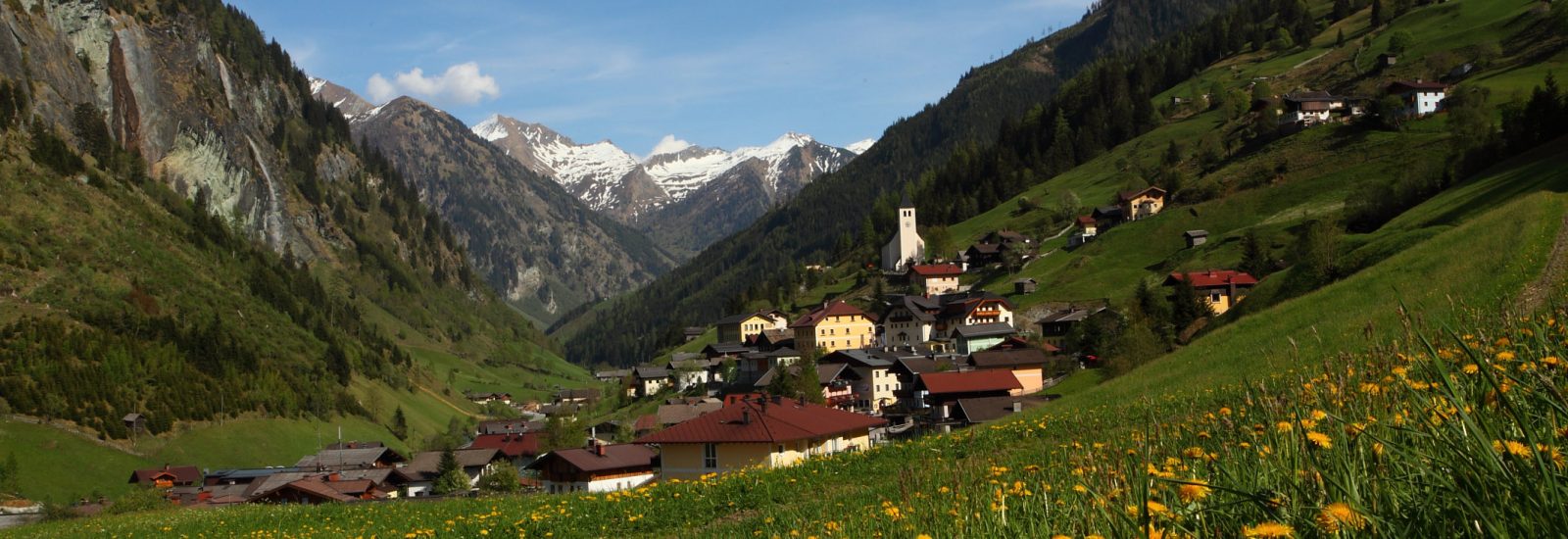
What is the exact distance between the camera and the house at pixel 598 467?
60.6m

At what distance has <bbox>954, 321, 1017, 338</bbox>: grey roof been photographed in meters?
113

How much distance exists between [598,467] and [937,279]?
97544 millimetres

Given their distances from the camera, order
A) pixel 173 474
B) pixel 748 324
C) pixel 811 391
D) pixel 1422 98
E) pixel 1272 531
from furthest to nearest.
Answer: pixel 748 324 < pixel 1422 98 < pixel 811 391 < pixel 173 474 < pixel 1272 531

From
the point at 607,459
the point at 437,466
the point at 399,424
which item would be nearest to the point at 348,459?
the point at 437,466

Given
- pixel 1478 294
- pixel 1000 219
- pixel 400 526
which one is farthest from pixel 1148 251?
pixel 400 526

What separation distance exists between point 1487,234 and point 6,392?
347ft

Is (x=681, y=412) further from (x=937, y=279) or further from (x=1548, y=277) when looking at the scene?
(x=1548, y=277)

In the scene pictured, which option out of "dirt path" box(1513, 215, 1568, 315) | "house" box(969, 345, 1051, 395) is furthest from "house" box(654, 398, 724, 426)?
"dirt path" box(1513, 215, 1568, 315)

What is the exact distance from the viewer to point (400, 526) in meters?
24.2

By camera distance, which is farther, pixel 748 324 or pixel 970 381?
pixel 748 324

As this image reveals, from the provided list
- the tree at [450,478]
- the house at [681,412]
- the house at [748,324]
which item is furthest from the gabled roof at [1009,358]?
the house at [748,324]

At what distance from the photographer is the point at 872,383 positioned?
103938 millimetres

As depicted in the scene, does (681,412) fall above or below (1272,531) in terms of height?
below

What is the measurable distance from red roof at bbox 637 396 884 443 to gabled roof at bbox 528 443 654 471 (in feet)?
44.0
